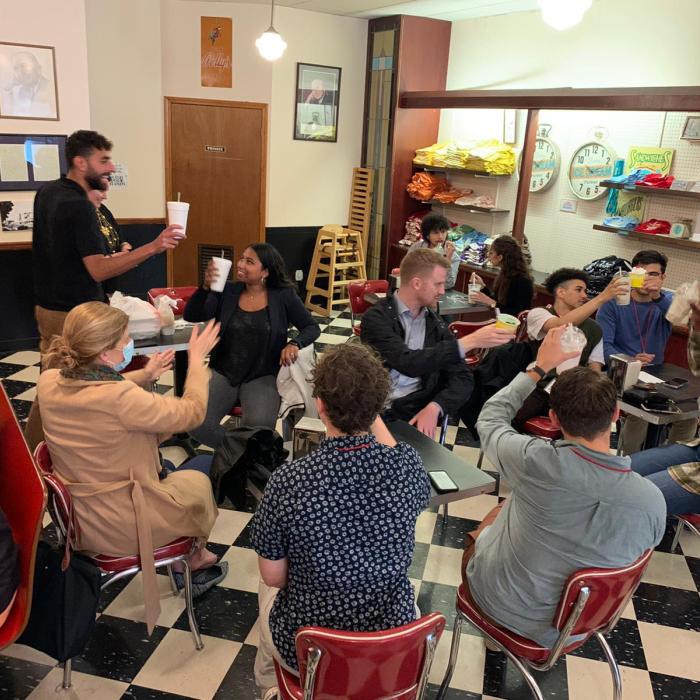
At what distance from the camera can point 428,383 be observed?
319 centimetres

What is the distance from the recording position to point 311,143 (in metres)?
7.26

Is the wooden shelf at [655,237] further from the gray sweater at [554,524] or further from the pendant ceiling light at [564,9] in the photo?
the gray sweater at [554,524]

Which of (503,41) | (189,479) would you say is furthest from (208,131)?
(189,479)

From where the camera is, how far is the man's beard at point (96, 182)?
3588 mm

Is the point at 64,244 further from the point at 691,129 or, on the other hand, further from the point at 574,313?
the point at 691,129

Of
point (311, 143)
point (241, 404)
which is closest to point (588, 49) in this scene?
point (311, 143)

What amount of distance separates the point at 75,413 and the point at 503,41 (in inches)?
236

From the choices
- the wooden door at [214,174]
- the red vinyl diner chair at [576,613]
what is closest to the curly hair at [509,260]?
the red vinyl diner chair at [576,613]

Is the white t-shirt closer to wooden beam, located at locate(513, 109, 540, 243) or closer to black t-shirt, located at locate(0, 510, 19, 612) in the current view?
wooden beam, located at locate(513, 109, 540, 243)

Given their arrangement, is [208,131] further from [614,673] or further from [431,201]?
[614,673]

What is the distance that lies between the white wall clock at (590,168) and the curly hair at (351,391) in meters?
4.68

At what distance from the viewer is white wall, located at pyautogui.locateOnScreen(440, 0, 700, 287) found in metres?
5.15

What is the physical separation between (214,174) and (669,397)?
17.3ft

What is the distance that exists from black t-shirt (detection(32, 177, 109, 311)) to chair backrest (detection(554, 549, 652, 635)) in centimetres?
281
